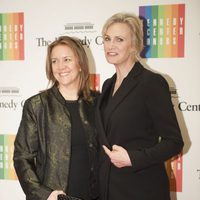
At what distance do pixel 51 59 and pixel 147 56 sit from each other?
2.57ft

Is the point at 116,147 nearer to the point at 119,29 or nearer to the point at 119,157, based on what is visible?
the point at 119,157

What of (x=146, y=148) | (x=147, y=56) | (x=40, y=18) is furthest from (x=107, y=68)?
(x=146, y=148)

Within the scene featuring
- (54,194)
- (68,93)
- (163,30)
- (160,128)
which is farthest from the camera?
(163,30)

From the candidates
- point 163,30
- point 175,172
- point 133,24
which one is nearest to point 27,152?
point 133,24

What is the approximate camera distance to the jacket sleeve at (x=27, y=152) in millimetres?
1599

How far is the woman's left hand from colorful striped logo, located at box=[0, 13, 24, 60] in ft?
4.37

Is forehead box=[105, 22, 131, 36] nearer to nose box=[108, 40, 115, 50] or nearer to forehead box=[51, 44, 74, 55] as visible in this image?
nose box=[108, 40, 115, 50]

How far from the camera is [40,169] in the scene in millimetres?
1649

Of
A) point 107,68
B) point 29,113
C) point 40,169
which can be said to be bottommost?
point 40,169

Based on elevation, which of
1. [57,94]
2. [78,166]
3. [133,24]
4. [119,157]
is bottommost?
[78,166]

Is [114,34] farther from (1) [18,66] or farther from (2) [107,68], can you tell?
(1) [18,66]

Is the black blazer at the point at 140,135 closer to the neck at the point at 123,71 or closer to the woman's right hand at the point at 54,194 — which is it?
the neck at the point at 123,71

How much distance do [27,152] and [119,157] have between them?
506mm

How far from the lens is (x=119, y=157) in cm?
142
